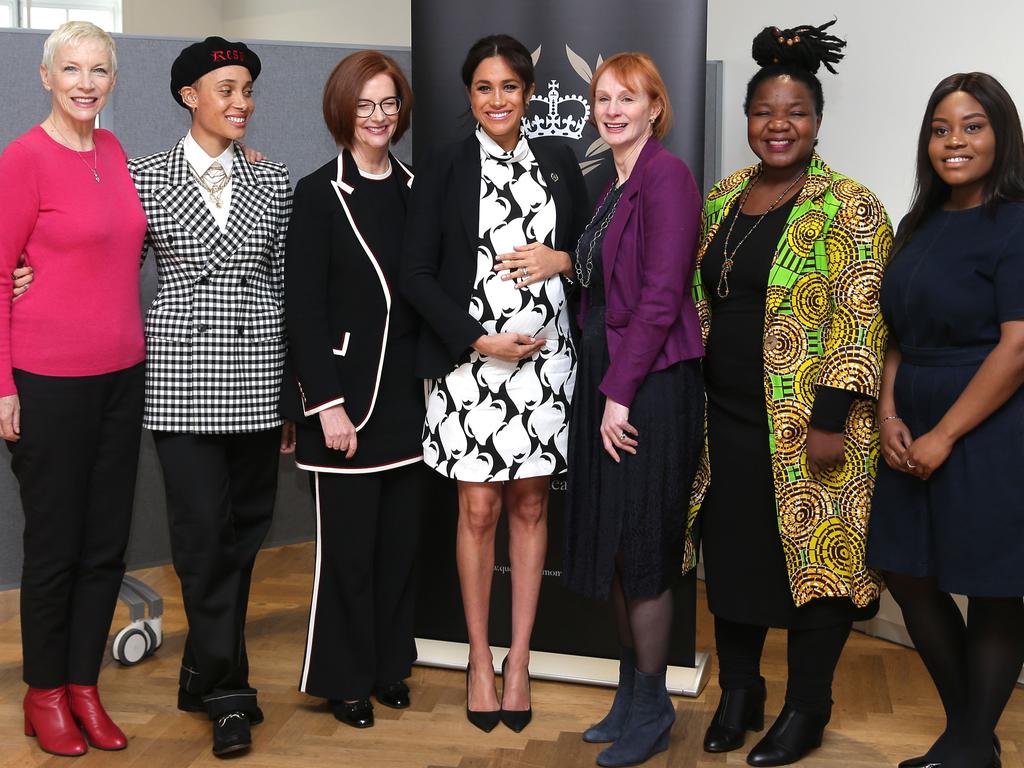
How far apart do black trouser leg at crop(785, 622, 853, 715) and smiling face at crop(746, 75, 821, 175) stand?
1.07 m

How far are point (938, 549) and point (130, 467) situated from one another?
1873 mm

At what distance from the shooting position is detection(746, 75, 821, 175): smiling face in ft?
8.03

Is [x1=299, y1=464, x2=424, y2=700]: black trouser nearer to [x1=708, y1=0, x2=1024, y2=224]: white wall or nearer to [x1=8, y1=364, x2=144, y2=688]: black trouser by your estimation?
[x1=8, y1=364, x2=144, y2=688]: black trouser

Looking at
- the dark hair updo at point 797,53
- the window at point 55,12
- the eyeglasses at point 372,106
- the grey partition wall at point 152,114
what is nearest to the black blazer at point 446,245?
the eyeglasses at point 372,106

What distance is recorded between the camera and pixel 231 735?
2.67 metres

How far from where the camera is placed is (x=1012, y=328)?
2205mm

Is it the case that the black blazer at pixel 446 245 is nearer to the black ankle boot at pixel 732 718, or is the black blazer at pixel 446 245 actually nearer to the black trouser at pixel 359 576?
the black trouser at pixel 359 576

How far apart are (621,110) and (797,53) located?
16.1 inches

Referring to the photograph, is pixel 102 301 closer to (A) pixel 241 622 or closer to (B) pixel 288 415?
(B) pixel 288 415

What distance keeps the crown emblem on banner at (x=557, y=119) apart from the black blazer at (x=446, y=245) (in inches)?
11.5

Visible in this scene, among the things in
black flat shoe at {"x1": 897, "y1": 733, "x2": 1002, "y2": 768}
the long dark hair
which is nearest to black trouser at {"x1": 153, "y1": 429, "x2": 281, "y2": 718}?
black flat shoe at {"x1": 897, "y1": 733, "x2": 1002, "y2": 768}

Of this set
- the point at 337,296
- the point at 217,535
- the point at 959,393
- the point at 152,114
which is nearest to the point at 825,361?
the point at 959,393

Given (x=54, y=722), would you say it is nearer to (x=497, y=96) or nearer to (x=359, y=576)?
(x=359, y=576)

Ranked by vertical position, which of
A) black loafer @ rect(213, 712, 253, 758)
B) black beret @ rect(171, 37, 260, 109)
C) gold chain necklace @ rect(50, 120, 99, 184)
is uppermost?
black beret @ rect(171, 37, 260, 109)
